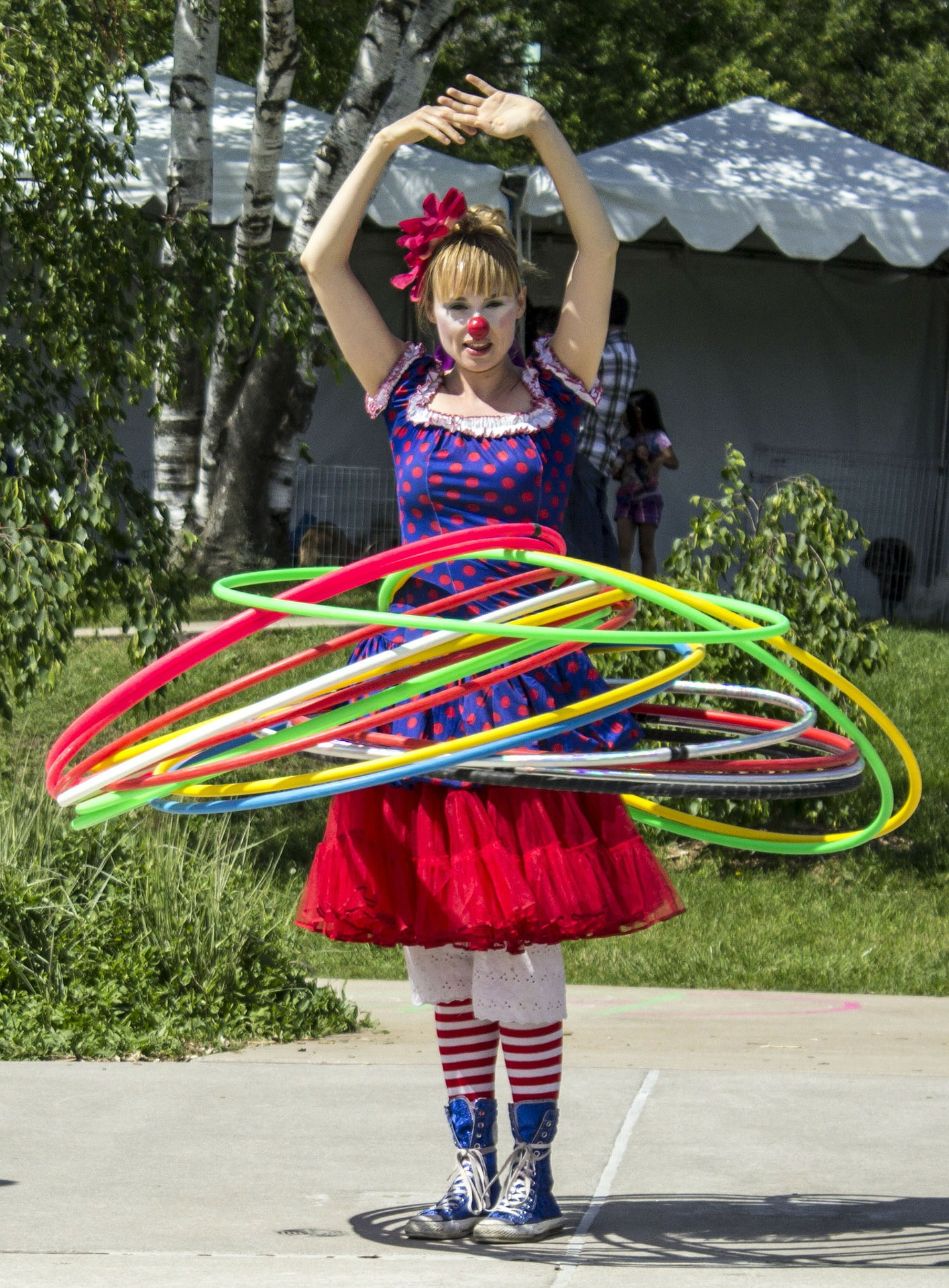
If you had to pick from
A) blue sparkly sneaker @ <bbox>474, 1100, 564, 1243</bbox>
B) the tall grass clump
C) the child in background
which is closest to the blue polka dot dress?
blue sparkly sneaker @ <bbox>474, 1100, 564, 1243</bbox>

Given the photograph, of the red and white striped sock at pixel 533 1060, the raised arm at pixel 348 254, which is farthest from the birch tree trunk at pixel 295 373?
the red and white striped sock at pixel 533 1060

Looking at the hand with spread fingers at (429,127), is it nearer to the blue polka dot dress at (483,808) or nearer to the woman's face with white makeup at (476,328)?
the woman's face with white makeup at (476,328)

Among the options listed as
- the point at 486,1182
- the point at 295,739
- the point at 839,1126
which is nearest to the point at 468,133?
the point at 295,739

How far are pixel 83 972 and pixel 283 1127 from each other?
1.34 meters

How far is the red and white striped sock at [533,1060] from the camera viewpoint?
11.1 feet

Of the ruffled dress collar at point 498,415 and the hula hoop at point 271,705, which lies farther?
the ruffled dress collar at point 498,415

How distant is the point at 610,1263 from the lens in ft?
10.4

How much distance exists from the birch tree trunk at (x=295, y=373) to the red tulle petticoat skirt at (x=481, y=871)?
7.49 meters

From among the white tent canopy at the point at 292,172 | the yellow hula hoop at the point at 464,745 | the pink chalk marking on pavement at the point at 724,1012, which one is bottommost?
the pink chalk marking on pavement at the point at 724,1012

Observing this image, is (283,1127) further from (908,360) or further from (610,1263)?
(908,360)

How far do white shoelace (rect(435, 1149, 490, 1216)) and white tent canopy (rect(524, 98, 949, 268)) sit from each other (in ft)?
29.2

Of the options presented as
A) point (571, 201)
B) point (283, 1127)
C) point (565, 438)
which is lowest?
point (283, 1127)

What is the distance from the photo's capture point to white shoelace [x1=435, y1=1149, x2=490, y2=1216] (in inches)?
135

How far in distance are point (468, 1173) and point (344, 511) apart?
10.6m
